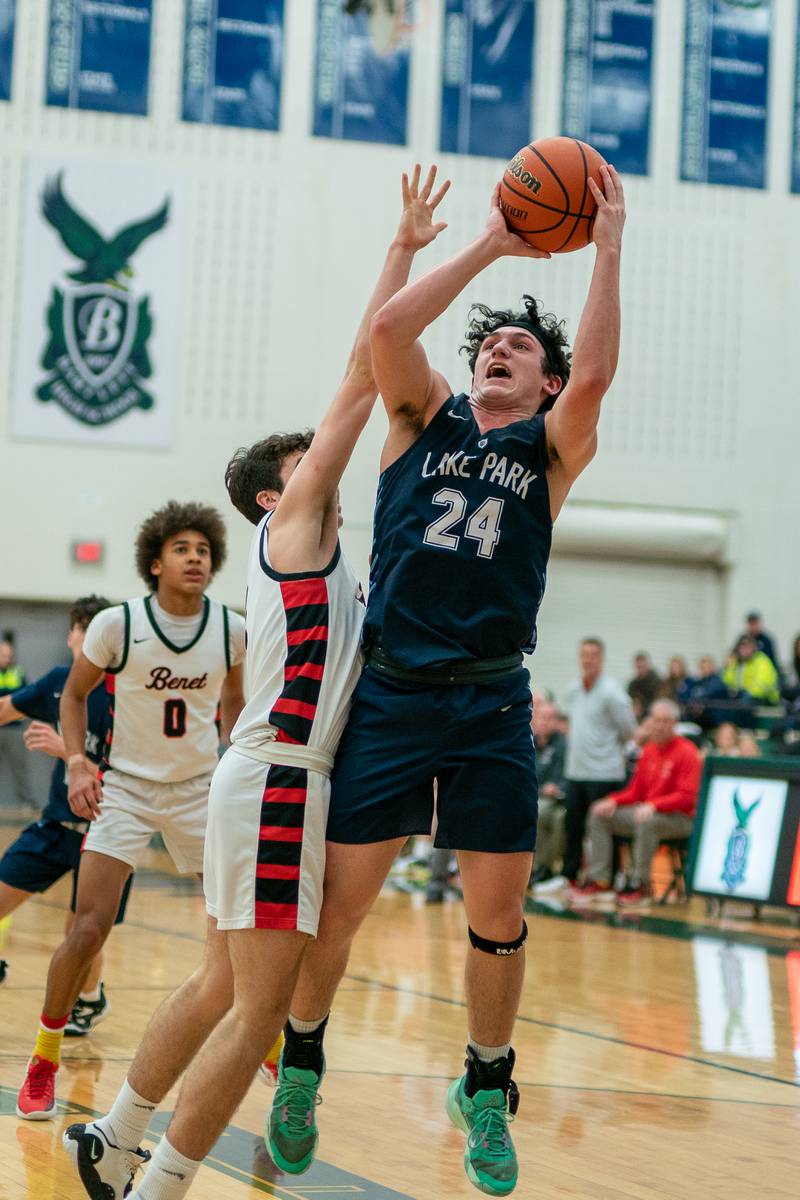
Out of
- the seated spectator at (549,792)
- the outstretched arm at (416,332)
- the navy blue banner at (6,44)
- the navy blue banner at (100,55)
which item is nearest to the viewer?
the outstretched arm at (416,332)

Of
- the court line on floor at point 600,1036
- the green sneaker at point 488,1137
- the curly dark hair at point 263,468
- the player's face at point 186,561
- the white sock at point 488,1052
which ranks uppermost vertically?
the curly dark hair at point 263,468

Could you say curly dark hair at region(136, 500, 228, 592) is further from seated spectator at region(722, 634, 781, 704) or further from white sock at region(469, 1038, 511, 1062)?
seated spectator at region(722, 634, 781, 704)

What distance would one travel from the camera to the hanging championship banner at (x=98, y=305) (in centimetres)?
1964

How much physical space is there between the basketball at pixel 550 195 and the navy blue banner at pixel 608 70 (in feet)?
57.4

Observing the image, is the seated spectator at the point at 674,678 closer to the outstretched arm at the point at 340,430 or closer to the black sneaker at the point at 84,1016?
the black sneaker at the point at 84,1016

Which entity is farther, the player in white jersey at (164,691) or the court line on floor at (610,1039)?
the court line on floor at (610,1039)

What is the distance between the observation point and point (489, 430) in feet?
12.7

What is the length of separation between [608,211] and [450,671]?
1.19m

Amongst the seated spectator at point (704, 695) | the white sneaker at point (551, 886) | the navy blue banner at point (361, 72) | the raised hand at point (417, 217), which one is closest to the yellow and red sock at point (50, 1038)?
the raised hand at point (417, 217)

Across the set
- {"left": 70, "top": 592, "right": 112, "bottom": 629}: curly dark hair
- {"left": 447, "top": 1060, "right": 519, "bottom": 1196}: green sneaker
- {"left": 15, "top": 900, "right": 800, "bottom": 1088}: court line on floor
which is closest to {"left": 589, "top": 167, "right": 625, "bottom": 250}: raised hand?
{"left": 447, "top": 1060, "right": 519, "bottom": 1196}: green sneaker

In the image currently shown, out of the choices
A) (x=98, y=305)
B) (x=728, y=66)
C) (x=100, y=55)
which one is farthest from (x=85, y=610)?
(x=728, y=66)

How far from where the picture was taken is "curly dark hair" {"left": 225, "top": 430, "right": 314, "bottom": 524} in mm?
4215

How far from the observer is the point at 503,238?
386 centimetres

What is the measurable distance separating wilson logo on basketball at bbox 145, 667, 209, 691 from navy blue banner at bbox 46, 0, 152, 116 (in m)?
15.8
